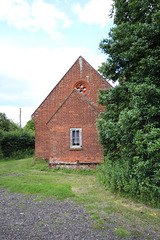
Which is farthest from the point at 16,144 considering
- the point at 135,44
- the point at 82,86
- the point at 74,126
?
the point at 135,44

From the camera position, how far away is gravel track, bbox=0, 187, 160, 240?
3.75m

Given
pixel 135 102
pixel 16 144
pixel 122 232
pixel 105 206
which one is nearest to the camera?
pixel 122 232

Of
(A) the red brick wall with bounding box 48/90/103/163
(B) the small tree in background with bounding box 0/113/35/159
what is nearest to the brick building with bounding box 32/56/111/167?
(A) the red brick wall with bounding box 48/90/103/163

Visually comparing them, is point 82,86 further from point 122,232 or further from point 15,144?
point 122,232

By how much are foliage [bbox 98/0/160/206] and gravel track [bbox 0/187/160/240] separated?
1.92 metres

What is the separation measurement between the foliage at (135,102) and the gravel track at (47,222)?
1.92 m

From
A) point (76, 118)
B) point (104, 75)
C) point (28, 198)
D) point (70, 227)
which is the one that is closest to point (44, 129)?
point (76, 118)

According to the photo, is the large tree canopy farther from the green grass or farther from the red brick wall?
the green grass

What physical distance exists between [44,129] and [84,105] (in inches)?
191

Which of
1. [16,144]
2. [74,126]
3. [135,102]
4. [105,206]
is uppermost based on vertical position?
[135,102]

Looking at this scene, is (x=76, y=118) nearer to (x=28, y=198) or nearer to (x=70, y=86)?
(x=70, y=86)

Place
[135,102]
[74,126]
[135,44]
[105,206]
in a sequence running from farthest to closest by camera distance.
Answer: [74,126], [135,44], [135,102], [105,206]

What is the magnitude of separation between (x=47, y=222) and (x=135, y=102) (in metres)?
4.71

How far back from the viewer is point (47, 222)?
4336 mm
